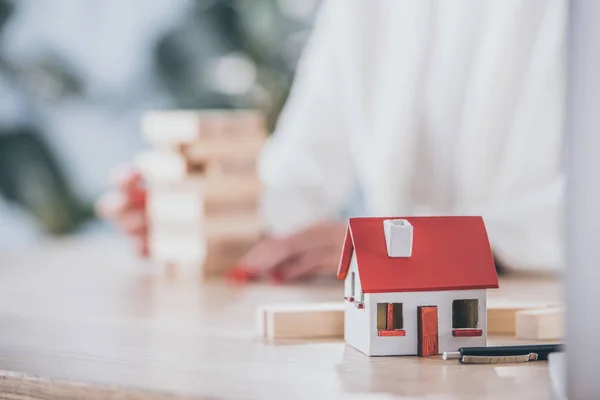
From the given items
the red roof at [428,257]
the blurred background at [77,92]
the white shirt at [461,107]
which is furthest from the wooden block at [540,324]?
A: the blurred background at [77,92]

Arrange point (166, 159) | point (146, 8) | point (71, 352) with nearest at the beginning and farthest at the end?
point (71, 352) < point (166, 159) < point (146, 8)

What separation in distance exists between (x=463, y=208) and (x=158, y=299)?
1.57ft

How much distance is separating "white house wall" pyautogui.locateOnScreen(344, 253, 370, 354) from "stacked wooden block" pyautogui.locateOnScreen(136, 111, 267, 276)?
23.5 inches

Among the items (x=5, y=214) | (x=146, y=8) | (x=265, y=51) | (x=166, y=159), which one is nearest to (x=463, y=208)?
(x=166, y=159)

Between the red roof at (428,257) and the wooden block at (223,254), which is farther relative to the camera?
the wooden block at (223,254)

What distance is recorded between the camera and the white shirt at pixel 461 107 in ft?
4.24

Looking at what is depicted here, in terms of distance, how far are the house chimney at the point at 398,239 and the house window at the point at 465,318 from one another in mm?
68

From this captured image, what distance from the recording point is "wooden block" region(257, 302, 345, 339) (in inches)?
34.6

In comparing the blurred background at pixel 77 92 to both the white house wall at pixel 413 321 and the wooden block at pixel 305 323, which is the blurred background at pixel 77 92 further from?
the white house wall at pixel 413 321

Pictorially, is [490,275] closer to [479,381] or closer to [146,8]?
[479,381]

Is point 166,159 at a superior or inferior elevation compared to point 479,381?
superior

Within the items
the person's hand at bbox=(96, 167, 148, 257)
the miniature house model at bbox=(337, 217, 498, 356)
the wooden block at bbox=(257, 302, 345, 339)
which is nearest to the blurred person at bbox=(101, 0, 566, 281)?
the person's hand at bbox=(96, 167, 148, 257)

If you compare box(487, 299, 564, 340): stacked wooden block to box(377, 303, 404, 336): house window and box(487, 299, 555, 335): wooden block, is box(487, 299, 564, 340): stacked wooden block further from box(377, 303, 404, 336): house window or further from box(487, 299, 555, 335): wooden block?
box(377, 303, 404, 336): house window

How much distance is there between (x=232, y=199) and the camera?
142cm
